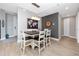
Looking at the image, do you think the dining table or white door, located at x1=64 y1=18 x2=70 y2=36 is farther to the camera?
white door, located at x1=64 y1=18 x2=70 y2=36

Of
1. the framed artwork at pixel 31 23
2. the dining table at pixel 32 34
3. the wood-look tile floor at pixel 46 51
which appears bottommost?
the wood-look tile floor at pixel 46 51

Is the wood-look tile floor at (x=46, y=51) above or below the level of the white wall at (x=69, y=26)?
below

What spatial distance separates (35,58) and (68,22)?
5.84 m

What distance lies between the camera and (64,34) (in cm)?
775

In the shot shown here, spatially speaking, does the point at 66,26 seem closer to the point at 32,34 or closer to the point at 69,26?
the point at 69,26

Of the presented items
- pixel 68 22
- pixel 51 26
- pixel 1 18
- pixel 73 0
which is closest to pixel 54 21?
pixel 51 26

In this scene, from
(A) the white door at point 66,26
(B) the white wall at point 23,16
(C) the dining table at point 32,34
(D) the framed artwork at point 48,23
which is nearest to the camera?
(C) the dining table at point 32,34

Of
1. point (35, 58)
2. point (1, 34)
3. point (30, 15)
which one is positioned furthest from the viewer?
point (1, 34)

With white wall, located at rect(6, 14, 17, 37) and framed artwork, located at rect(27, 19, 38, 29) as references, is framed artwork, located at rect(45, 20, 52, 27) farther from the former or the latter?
white wall, located at rect(6, 14, 17, 37)

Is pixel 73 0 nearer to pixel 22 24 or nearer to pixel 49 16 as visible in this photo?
pixel 22 24

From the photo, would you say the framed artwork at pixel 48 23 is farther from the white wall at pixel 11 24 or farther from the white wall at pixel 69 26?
the white wall at pixel 11 24

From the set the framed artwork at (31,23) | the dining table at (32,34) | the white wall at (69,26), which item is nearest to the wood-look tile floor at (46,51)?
the dining table at (32,34)

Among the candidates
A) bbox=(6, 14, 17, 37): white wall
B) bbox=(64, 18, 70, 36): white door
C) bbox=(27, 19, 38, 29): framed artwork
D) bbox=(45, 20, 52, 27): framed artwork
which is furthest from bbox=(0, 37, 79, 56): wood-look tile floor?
bbox=(64, 18, 70, 36): white door

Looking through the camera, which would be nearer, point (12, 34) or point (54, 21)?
point (54, 21)
